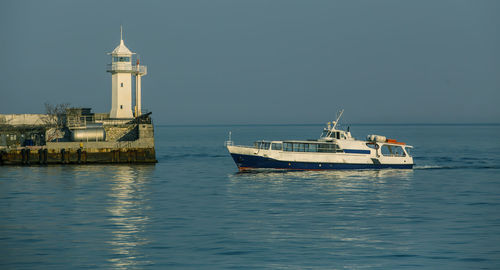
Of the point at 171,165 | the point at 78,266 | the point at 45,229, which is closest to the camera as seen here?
the point at 78,266

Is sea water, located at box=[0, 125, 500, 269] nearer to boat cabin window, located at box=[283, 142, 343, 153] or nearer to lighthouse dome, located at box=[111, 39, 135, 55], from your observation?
boat cabin window, located at box=[283, 142, 343, 153]

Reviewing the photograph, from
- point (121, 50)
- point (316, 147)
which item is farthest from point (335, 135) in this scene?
point (121, 50)

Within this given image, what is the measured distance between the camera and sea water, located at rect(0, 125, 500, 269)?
24609 mm

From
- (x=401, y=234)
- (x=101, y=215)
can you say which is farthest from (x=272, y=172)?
(x=401, y=234)

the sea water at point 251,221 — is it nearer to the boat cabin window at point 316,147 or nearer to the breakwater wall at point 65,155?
the boat cabin window at point 316,147

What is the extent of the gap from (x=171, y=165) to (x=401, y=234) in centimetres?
4989

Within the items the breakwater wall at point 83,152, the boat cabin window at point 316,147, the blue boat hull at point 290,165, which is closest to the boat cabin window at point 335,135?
the boat cabin window at point 316,147

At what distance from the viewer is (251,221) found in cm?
3325

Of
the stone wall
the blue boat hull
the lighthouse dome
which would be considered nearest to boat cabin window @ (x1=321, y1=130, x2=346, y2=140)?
the blue boat hull

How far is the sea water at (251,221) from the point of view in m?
24.6

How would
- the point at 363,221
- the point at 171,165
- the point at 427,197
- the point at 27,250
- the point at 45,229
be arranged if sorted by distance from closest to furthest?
the point at 27,250, the point at 45,229, the point at 363,221, the point at 427,197, the point at 171,165

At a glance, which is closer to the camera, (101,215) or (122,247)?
(122,247)

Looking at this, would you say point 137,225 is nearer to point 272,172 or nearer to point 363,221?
point 363,221

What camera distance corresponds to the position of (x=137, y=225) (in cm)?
3225
